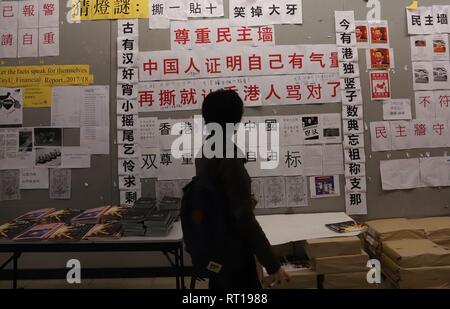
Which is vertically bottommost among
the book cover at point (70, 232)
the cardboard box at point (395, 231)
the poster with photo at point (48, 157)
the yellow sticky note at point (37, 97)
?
the cardboard box at point (395, 231)

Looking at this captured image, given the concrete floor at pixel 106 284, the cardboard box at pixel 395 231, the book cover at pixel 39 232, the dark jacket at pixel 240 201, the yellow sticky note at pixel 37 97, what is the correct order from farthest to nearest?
the yellow sticky note at pixel 37 97
the concrete floor at pixel 106 284
the cardboard box at pixel 395 231
the book cover at pixel 39 232
the dark jacket at pixel 240 201

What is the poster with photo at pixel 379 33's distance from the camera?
280 cm

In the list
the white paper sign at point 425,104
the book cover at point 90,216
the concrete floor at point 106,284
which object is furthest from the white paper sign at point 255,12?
the concrete floor at point 106,284

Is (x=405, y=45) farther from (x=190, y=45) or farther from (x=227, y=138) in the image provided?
(x=227, y=138)

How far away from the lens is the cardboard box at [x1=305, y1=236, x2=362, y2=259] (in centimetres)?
230

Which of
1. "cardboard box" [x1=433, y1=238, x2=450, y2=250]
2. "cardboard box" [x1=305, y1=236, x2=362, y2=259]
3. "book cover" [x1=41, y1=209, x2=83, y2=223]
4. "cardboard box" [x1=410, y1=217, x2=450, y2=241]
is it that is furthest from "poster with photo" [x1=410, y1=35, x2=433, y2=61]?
"book cover" [x1=41, y1=209, x2=83, y2=223]

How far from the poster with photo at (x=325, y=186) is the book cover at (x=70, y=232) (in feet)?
5.42

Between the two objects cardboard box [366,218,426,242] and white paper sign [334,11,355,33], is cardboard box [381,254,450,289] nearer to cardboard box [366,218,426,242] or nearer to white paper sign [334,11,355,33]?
cardboard box [366,218,426,242]

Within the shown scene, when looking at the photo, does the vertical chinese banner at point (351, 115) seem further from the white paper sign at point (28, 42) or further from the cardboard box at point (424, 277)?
the white paper sign at point (28, 42)

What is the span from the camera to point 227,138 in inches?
55.1

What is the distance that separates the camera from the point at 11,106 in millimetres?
2855

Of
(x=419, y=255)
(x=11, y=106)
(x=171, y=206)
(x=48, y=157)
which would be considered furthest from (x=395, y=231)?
(x=11, y=106)

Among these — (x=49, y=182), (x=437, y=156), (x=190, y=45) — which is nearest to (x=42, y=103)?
(x=49, y=182)

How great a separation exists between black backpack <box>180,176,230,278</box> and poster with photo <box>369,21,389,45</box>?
6.96 feet
